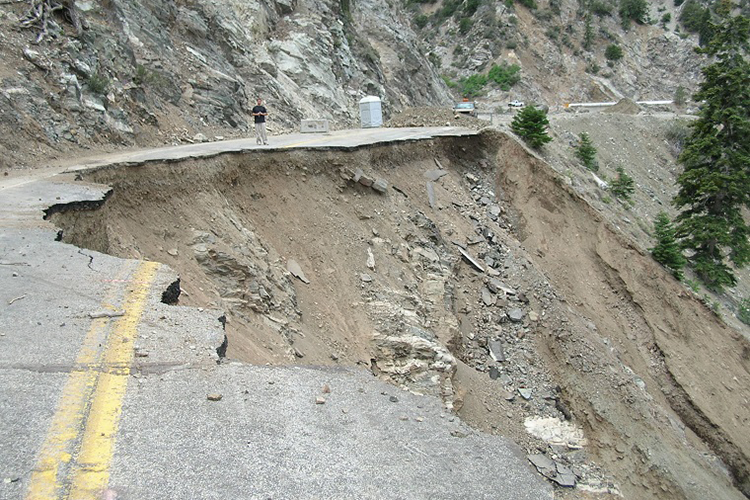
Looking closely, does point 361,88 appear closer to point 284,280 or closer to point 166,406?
point 284,280

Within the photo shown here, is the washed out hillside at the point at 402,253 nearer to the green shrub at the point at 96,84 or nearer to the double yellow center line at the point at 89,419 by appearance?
the green shrub at the point at 96,84

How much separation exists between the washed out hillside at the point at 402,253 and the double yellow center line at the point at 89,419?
0.19 m

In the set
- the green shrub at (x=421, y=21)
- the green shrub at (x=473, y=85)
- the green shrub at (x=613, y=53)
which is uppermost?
the green shrub at (x=421, y=21)

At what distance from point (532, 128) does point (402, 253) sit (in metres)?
9.34

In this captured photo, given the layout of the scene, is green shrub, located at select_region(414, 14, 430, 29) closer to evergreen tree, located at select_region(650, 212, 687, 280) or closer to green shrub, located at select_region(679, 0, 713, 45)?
green shrub, located at select_region(679, 0, 713, 45)

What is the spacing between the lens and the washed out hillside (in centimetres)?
912

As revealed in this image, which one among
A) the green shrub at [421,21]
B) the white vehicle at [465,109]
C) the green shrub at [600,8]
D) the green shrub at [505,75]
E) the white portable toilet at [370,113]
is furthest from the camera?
the green shrub at [421,21]

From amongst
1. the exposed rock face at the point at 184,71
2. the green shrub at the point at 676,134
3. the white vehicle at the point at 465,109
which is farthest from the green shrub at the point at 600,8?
the white vehicle at the point at 465,109

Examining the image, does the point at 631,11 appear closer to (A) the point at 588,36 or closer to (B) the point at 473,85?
(A) the point at 588,36

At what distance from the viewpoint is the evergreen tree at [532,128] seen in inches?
746

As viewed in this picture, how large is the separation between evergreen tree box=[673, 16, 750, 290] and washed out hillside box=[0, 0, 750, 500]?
145 centimetres

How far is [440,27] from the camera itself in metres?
64.6

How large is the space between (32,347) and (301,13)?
89.1ft

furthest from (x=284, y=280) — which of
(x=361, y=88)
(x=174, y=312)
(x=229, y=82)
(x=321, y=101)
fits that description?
(x=361, y=88)
